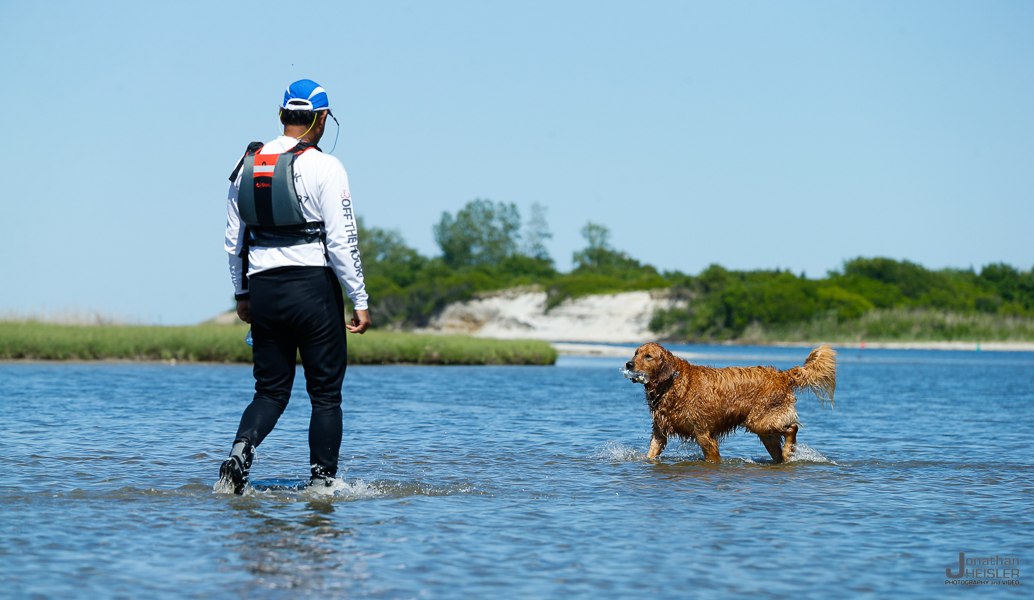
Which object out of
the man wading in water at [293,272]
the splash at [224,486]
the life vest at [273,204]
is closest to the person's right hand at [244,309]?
the man wading in water at [293,272]

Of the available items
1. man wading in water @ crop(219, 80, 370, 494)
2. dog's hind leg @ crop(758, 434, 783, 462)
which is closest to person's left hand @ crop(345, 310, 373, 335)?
man wading in water @ crop(219, 80, 370, 494)

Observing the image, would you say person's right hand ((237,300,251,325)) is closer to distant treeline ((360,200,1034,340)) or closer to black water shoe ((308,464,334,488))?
black water shoe ((308,464,334,488))

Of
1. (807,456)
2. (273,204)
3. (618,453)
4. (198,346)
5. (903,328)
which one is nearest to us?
(273,204)

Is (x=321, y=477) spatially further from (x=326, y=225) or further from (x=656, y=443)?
(x=656, y=443)

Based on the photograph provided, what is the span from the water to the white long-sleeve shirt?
131 centimetres

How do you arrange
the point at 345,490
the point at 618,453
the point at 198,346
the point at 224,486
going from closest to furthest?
the point at 224,486 → the point at 345,490 → the point at 618,453 → the point at 198,346

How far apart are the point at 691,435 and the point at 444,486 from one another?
8.29ft

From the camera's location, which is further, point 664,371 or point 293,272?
point 664,371

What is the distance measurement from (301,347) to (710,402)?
369 cm

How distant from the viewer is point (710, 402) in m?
7.47

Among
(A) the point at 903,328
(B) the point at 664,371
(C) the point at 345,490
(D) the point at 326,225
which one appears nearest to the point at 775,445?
(B) the point at 664,371

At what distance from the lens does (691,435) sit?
7.55 meters

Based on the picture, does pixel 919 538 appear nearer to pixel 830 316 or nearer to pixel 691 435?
pixel 691 435

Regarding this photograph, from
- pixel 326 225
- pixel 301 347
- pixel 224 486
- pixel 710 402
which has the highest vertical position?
pixel 326 225
